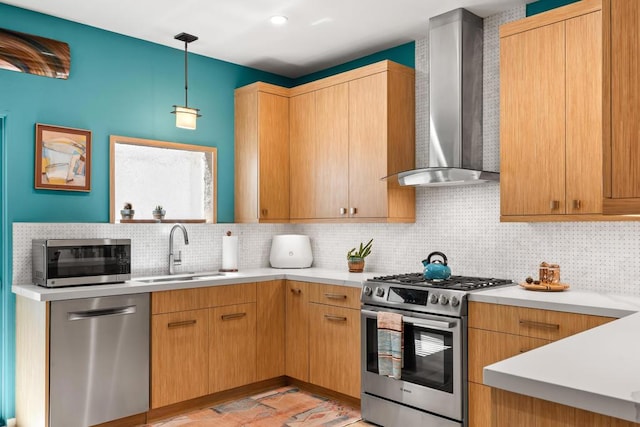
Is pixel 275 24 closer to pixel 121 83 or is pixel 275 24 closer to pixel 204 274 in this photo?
pixel 121 83

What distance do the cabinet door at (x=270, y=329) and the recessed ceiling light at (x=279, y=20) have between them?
193cm

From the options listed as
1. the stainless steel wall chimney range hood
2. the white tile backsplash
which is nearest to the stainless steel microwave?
the white tile backsplash

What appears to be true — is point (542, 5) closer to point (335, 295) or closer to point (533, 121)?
point (533, 121)

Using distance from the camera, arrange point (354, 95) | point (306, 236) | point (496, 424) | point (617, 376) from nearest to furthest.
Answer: point (617, 376) → point (496, 424) → point (354, 95) → point (306, 236)

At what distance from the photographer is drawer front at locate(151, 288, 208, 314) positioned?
11.2ft

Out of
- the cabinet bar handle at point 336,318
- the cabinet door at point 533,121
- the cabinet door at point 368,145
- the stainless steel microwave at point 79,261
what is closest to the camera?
the cabinet door at point 533,121

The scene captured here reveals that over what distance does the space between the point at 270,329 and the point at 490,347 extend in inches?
71.1

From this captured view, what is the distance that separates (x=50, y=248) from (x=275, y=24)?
214 cm

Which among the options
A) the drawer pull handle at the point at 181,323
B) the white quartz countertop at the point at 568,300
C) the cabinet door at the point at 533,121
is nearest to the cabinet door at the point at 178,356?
the drawer pull handle at the point at 181,323

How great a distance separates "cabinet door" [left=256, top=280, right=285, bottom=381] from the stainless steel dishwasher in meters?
0.91

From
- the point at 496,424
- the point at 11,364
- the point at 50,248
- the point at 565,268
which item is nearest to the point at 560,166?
the point at 565,268

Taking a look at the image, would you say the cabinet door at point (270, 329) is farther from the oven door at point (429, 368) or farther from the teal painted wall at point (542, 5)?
the teal painted wall at point (542, 5)

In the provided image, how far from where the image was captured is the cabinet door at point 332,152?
4.14m

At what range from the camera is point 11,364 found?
3.34 m
